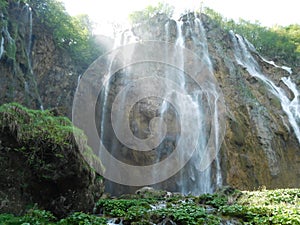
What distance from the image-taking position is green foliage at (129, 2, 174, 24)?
1373 inches

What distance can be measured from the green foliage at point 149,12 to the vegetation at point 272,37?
473 cm

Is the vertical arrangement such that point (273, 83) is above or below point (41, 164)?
above

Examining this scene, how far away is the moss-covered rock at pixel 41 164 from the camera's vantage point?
24.1ft

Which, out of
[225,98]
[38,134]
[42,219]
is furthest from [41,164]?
[225,98]

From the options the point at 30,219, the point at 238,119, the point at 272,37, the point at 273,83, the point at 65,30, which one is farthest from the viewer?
the point at 272,37

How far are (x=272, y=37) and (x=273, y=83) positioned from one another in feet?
37.4

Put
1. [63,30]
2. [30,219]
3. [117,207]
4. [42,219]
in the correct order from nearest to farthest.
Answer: [30,219], [42,219], [117,207], [63,30]

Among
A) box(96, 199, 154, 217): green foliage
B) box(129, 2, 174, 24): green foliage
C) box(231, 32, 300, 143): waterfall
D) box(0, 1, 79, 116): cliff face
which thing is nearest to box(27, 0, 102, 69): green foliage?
box(0, 1, 79, 116): cliff face

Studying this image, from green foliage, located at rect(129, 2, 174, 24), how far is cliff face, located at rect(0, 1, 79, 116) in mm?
13612

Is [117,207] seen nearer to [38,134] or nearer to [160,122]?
[38,134]

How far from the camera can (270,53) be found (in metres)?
33.4

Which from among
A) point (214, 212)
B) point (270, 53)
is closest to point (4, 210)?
point (214, 212)

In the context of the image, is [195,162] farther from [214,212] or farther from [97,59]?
[97,59]

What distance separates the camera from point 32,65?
806 inches
